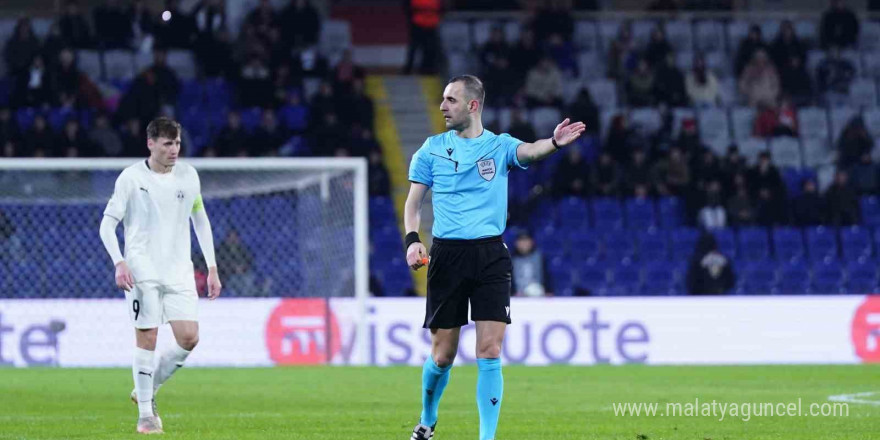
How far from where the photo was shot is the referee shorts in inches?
→ 303

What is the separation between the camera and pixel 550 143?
7418 mm

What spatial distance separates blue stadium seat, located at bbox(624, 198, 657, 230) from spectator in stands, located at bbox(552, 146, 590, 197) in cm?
69

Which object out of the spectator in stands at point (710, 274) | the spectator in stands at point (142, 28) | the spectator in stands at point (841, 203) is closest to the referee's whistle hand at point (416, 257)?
the spectator in stands at point (710, 274)

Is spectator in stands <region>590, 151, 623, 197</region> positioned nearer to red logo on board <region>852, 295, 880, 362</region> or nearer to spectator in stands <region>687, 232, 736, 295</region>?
spectator in stands <region>687, 232, 736, 295</region>

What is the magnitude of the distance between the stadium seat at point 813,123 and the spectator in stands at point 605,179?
15.1ft

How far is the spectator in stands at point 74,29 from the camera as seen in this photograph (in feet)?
74.7

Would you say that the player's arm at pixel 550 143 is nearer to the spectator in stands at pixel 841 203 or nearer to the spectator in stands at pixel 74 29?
Result: the spectator in stands at pixel 841 203

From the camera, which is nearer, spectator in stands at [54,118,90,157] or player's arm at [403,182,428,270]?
player's arm at [403,182,428,270]

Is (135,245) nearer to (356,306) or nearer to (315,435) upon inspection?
(315,435)

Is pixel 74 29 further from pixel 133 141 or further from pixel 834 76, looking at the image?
pixel 834 76

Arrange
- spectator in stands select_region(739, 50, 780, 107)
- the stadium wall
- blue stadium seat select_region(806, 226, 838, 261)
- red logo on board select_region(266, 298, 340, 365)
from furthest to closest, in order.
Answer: spectator in stands select_region(739, 50, 780, 107) < blue stadium seat select_region(806, 226, 838, 261) < red logo on board select_region(266, 298, 340, 365) < the stadium wall

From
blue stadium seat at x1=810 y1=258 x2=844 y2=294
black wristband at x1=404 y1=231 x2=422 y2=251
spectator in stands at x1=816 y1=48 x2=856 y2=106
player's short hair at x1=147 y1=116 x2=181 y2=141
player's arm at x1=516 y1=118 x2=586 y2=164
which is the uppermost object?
spectator in stands at x1=816 y1=48 x2=856 y2=106

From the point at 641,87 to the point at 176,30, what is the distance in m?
7.36

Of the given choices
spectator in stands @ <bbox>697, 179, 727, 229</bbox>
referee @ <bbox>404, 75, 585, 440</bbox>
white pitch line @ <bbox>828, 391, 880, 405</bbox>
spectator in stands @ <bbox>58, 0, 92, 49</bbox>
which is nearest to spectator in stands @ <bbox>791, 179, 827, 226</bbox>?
spectator in stands @ <bbox>697, 179, 727, 229</bbox>
